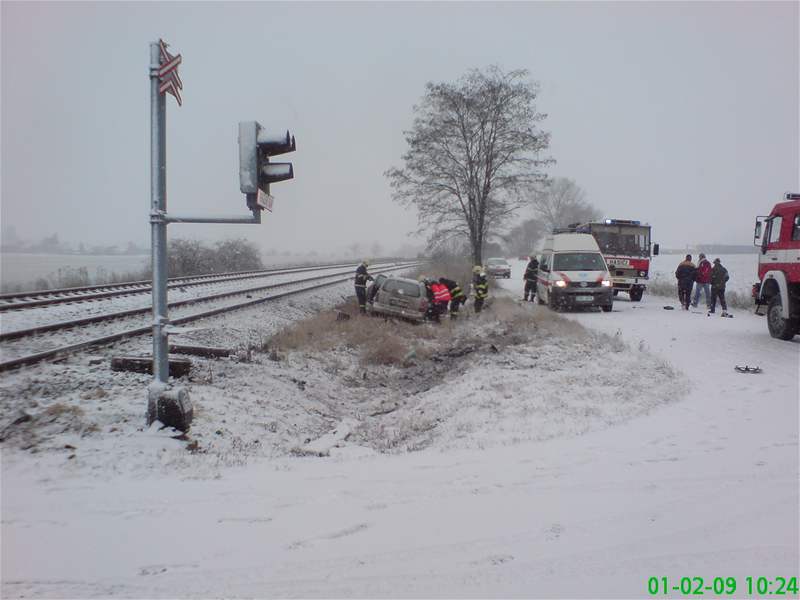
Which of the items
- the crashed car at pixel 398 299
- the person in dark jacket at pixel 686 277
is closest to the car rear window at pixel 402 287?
the crashed car at pixel 398 299

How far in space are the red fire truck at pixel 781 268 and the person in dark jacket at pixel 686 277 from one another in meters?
5.34

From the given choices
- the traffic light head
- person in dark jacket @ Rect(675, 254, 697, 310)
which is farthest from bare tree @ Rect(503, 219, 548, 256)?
the traffic light head

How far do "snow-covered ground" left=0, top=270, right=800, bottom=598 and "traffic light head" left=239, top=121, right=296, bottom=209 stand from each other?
92.7 inches

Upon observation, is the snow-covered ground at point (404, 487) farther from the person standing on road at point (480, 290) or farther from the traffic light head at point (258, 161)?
the person standing on road at point (480, 290)

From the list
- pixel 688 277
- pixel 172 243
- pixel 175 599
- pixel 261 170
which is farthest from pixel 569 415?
pixel 172 243

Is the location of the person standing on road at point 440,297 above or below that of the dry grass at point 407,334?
above

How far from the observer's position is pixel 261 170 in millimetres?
5094

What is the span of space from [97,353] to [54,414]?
3.46 m

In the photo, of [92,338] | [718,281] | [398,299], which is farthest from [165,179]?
[718,281]

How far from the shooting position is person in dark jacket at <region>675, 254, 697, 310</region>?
18422mm

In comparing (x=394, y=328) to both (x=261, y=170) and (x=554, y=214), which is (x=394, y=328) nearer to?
(x=261, y=170)

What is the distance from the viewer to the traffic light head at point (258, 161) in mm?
4922

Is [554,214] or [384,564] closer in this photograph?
[384,564]

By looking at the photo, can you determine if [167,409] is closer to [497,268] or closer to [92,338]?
[92,338]
